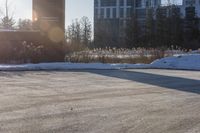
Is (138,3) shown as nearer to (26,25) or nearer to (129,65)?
(26,25)

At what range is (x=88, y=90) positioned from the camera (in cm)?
1487

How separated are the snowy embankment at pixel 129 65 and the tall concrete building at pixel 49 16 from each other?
601cm

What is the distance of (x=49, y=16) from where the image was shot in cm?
3209

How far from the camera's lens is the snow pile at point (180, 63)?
95.6 ft

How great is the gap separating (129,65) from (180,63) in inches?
156

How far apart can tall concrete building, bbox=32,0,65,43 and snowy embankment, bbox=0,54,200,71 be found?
237 inches

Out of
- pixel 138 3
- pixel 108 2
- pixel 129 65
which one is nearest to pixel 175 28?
pixel 138 3

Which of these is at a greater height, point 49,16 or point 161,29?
point 161,29

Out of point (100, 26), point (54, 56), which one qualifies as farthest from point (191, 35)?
point (54, 56)

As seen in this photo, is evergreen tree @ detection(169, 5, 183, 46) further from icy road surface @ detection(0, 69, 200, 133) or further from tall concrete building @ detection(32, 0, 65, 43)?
icy road surface @ detection(0, 69, 200, 133)

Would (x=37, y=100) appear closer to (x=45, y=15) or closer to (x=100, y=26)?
(x=45, y=15)

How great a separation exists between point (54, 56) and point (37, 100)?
60.2 ft

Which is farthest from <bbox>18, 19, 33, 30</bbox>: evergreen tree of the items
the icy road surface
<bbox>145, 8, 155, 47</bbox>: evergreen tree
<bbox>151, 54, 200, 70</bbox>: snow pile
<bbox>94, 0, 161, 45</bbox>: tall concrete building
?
<bbox>94, 0, 161, 45</bbox>: tall concrete building

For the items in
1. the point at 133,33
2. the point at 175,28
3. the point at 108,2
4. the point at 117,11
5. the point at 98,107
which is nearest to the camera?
the point at 98,107
